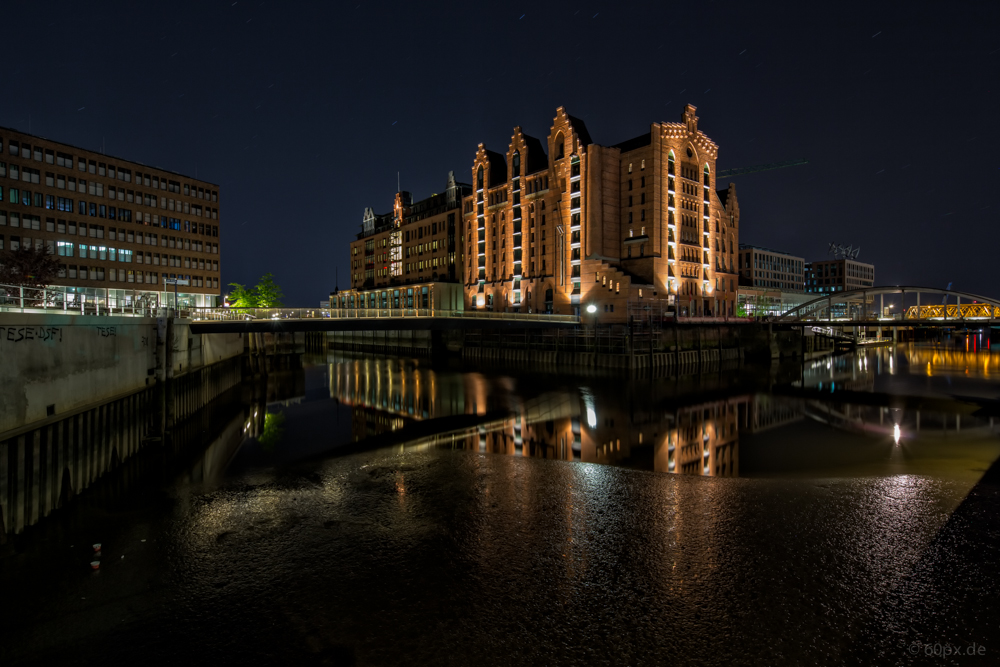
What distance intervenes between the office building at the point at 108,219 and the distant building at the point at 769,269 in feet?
419

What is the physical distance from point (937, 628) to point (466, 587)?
914 centimetres

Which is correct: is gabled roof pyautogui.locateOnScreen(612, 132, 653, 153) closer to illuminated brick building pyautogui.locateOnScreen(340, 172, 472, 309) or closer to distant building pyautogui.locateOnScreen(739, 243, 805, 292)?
illuminated brick building pyautogui.locateOnScreen(340, 172, 472, 309)

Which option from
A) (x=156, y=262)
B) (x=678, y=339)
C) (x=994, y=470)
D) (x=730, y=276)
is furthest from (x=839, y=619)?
(x=156, y=262)

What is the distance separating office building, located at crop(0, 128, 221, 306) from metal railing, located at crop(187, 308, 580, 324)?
25.6 metres

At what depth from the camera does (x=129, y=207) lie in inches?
3054

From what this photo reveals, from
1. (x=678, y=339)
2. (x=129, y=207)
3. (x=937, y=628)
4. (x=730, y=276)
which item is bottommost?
(x=937, y=628)

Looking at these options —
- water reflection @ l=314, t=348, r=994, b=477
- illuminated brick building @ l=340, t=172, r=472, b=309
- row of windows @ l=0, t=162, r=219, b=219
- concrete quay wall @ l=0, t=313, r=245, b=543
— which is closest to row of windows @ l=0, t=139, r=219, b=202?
row of windows @ l=0, t=162, r=219, b=219

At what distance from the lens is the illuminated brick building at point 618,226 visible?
75.6m

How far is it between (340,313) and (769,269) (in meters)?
145

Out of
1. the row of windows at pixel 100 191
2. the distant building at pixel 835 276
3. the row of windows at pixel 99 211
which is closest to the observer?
the row of windows at pixel 100 191

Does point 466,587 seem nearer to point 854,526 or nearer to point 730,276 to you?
point 854,526

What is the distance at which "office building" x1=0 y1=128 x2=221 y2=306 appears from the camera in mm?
66188

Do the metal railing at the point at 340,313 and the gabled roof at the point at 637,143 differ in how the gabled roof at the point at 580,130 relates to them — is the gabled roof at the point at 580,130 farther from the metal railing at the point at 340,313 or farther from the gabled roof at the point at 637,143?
the metal railing at the point at 340,313

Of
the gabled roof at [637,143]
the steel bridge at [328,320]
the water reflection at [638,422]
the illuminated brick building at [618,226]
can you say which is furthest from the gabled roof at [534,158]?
the water reflection at [638,422]
